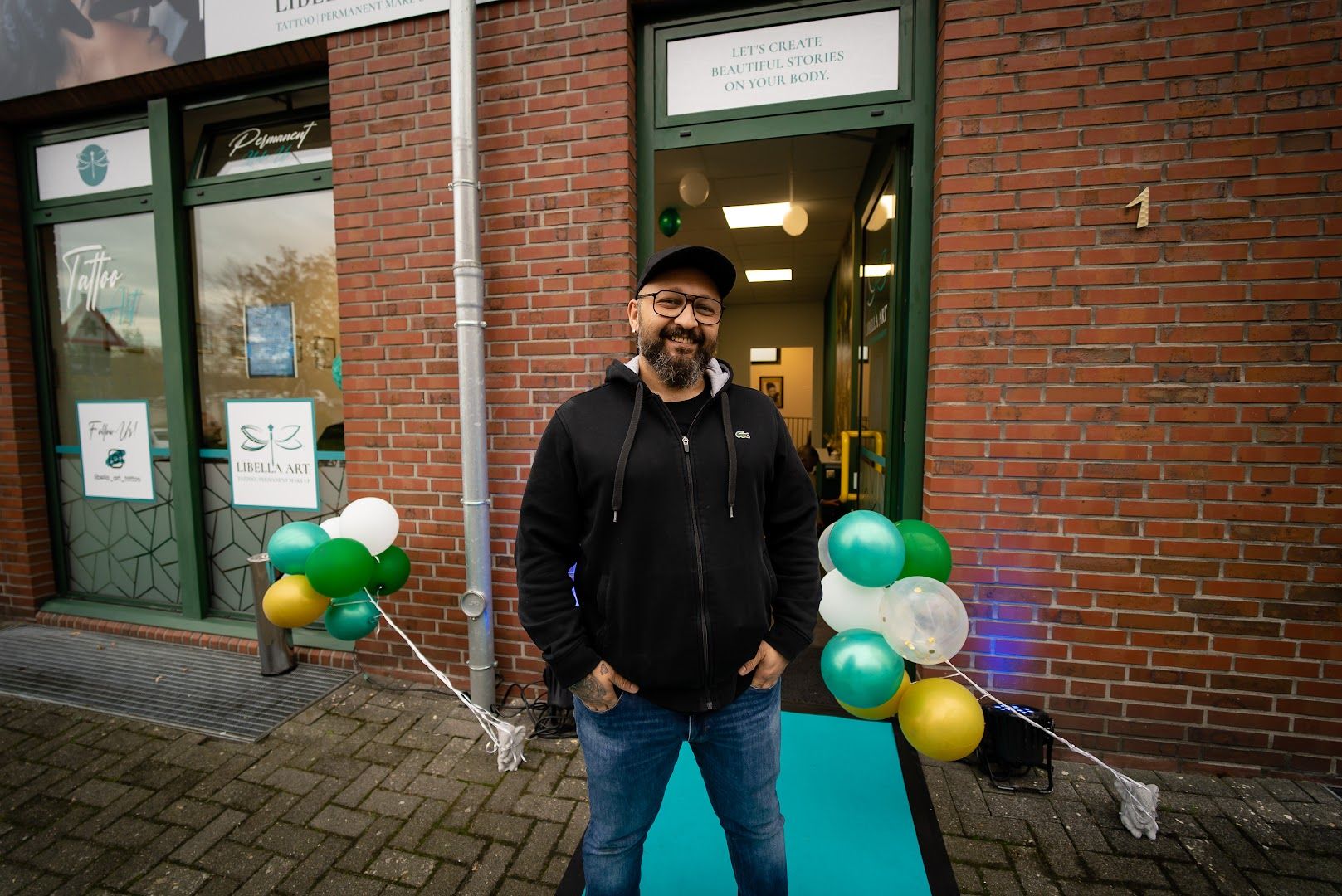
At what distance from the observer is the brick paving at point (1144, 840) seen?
2.08 metres

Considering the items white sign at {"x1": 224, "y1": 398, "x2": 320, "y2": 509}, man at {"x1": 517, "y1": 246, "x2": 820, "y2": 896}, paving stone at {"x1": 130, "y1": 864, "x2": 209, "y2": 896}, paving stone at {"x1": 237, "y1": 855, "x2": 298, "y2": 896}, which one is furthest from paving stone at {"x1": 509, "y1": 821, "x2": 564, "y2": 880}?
white sign at {"x1": 224, "y1": 398, "x2": 320, "y2": 509}

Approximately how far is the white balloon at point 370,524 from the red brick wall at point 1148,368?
269 cm

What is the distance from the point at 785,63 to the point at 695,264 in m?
2.06

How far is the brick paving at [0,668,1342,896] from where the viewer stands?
2.12 meters

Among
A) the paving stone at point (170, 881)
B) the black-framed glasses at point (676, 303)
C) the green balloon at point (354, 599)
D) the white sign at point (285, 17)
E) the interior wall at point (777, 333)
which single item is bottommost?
the paving stone at point (170, 881)

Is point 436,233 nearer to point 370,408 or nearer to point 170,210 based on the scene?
point 370,408

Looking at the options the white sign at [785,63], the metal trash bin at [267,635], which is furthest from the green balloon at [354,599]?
the white sign at [785,63]

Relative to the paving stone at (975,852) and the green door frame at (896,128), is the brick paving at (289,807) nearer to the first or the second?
the paving stone at (975,852)

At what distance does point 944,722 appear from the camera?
2158 mm

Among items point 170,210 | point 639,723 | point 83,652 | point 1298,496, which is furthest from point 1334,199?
point 83,652

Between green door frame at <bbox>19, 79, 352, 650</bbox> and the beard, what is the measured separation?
10.6 feet

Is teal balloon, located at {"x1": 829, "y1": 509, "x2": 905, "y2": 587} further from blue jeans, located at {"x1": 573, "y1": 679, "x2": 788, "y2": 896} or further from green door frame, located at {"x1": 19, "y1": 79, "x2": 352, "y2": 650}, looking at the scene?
green door frame, located at {"x1": 19, "y1": 79, "x2": 352, "y2": 650}

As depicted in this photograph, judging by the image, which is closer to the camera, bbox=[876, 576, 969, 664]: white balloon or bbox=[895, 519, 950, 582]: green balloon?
bbox=[876, 576, 969, 664]: white balloon

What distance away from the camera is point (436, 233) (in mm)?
3230
